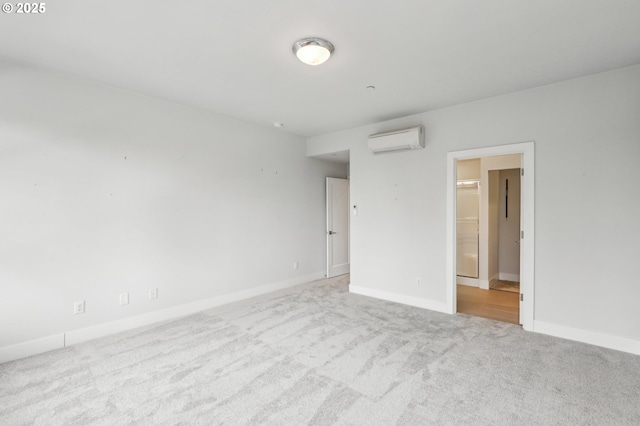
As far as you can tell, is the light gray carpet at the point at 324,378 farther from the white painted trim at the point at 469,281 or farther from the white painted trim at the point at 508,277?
the white painted trim at the point at 508,277

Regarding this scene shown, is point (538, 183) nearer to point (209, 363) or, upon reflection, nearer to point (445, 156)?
point (445, 156)

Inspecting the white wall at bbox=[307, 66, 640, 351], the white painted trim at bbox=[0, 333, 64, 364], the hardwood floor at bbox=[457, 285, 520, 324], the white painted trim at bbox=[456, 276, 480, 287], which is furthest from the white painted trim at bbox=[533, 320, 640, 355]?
the white painted trim at bbox=[0, 333, 64, 364]

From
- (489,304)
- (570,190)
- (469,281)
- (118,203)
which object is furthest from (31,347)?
(469,281)

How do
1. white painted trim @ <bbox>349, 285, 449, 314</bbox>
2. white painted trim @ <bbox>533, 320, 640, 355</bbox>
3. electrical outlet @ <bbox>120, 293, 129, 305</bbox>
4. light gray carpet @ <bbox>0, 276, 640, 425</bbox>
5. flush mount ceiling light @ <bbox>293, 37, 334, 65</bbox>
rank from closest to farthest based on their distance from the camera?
light gray carpet @ <bbox>0, 276, 640, 425</bbox> < flush mount ceiling light @ <bbox>293, 37, 334, 65</bbox> < white painted trim @ <bbox>533, 320, 640, 355</bbox> < electrical outlet @ <bbox>120, 293, 129, 305</bbox> < white painted trim @ <bbox>349, 285, 449, 314</bbox>

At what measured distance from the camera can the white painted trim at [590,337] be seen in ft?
9.23

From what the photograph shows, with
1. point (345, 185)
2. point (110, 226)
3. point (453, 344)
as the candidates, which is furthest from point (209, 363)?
point (345, 185)

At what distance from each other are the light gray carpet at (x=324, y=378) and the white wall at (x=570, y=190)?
0.48m

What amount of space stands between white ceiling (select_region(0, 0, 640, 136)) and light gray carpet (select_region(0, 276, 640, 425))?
2.66 meters

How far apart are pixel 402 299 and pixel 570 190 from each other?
2374 mm

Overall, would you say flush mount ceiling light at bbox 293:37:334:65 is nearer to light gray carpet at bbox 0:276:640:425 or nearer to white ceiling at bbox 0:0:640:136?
white ceiling at bbox 0:0:640:136

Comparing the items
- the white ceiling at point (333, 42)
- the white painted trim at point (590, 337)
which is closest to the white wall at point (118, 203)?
the white ceiling at point (333, 42)

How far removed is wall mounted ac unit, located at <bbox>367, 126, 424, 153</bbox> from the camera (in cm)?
402

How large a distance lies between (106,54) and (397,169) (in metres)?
3.55

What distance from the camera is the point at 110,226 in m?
3.28
